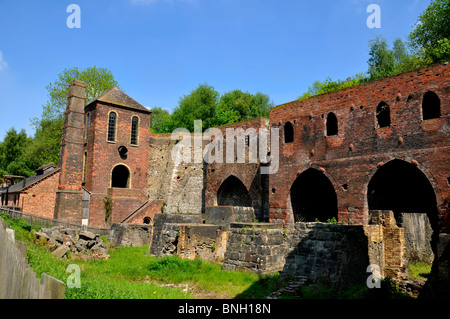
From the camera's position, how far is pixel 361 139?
54.5ft

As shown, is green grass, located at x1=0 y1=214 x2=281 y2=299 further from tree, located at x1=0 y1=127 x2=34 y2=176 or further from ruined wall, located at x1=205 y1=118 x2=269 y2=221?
tree, located at x1=0 y1=127 x2=34 y2=176

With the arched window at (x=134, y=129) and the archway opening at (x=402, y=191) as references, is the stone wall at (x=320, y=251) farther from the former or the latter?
the arched window at (x=134, y=129)

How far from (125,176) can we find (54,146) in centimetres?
1174

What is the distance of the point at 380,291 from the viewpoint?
745cm

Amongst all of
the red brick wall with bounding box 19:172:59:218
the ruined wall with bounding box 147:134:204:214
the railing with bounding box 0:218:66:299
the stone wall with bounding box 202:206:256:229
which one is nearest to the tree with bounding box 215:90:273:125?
the ruined wall with bounding box 147:134:204:214

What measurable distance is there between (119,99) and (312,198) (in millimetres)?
19796

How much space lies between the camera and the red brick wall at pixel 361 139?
46.8 feet

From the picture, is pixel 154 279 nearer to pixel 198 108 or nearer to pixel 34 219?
pixel 34 219

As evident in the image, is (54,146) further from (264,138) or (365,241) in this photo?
(365,241)

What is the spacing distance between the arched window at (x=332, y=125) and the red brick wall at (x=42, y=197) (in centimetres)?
2150

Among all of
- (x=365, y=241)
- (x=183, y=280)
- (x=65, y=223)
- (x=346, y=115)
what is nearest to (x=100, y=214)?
(x=65, y=223)

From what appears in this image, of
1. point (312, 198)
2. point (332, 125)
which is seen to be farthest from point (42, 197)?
point (332, 125)

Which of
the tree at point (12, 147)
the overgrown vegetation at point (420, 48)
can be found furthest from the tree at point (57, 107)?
the overgrown vegetation at point (420, 48)

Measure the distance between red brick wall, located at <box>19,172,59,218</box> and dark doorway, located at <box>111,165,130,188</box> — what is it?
5549mm
